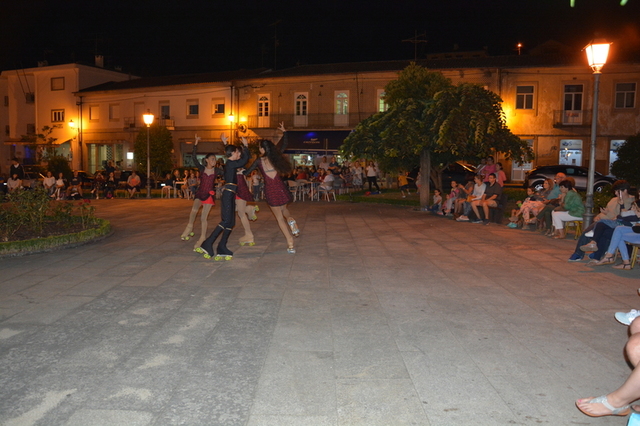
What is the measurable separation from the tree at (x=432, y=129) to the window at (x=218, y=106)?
21.6m

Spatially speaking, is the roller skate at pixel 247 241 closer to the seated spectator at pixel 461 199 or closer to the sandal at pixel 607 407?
the seated spectator at pixel 461 199

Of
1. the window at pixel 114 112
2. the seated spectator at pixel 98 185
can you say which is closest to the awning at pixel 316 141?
the seated spectator at pixel 98 185

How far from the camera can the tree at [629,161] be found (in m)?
22.9

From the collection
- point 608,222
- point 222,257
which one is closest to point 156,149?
point 222,257

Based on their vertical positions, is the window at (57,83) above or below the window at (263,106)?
above

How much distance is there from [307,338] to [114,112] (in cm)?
4178

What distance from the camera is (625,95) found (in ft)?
97.5

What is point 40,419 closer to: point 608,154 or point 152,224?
point 152,224

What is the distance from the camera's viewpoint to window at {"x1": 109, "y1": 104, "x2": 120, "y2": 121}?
139ft

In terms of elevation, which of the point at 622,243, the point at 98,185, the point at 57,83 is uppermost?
the point at 57,83

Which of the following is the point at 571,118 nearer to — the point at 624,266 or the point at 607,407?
the point at 624,266

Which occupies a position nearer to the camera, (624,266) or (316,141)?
(624,266)

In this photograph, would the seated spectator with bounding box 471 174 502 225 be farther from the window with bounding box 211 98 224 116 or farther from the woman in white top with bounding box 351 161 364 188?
the window with bounding box 211 98 224 116

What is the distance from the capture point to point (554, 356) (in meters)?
4.50
